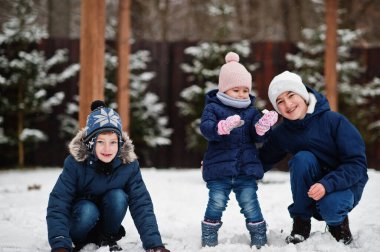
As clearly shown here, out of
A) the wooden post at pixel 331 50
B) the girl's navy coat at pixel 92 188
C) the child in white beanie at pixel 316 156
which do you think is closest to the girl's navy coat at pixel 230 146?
the child in white beanie at pixel 316 156

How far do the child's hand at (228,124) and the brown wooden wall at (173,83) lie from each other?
5975mm

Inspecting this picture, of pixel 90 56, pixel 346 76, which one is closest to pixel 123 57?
pixel 90 56

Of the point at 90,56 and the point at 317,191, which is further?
the point at 90,56

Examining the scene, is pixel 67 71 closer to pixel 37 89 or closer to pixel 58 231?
pixel 37 89

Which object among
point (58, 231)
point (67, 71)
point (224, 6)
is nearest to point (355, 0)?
point (224, 6)

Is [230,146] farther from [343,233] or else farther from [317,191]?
[343,233]

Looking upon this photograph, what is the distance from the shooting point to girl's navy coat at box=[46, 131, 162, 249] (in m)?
2.90

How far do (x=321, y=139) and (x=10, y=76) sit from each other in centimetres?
633

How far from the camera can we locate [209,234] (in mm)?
3205

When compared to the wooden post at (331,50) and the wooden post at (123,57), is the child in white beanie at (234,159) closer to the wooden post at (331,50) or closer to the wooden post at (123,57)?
the wooden post at (331,50)

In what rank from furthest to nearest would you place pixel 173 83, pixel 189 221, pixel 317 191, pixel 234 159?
pixel 173 83 < pixel 189 221 < pixel 234 159 < pixel 317 191

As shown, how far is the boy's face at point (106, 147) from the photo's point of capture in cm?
303

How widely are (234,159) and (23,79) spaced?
582 cm

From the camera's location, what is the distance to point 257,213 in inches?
127
